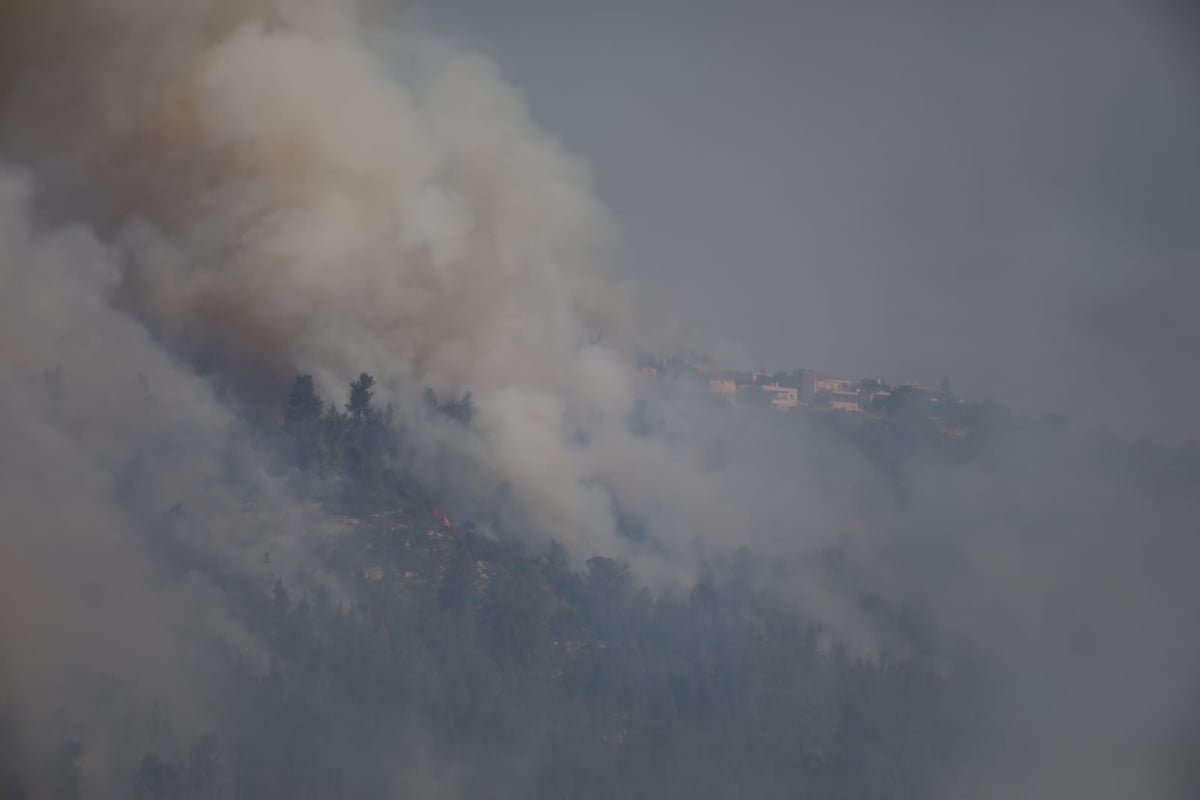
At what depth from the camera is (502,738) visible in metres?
29.7

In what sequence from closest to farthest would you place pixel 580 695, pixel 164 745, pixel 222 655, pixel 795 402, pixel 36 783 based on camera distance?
pixel 36 783 < pixel 164 745 < pixel 222 655 < pixel 580 695 < pixel 795 402

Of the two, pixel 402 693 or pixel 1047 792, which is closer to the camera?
pixel 402 693

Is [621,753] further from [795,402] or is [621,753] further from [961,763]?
[795,402]

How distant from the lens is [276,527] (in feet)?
99.3

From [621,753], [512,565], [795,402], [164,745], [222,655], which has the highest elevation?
[795,402]

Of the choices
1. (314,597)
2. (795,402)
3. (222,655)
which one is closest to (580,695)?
(314,597)

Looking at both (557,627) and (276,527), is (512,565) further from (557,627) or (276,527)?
(276,527)

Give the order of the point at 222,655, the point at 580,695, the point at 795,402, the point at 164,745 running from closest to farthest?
the point at 164,745 < the point at 222,655 < the point at 580,695 < the point at 795,402

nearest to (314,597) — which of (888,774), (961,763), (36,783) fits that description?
(36,783)

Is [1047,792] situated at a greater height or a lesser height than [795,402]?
lesser

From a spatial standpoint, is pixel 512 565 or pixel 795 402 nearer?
pixel 512 565

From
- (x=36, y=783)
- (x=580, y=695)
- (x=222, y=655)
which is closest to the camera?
(x=36, y=783)

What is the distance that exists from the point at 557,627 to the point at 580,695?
78.2 inches

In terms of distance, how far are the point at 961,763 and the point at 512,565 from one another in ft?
40.8
